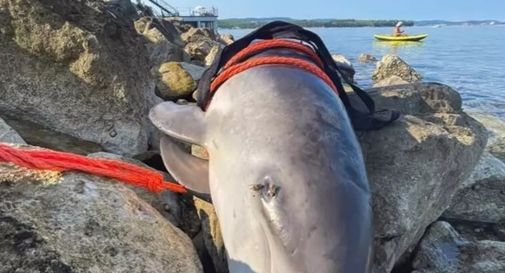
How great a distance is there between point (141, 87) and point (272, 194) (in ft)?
7.86

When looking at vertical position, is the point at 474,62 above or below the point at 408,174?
below

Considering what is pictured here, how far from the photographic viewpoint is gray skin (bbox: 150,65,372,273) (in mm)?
2504

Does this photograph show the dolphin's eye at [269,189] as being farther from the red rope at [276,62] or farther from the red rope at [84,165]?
the red rope at [276,62]

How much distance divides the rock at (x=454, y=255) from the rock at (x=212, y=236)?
4.80ft

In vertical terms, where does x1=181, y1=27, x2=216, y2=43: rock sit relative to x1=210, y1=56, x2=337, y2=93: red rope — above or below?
below

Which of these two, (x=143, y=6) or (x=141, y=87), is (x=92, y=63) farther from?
(x=143, y=6)

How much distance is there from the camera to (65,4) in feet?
15.6

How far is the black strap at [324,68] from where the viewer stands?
3.79m

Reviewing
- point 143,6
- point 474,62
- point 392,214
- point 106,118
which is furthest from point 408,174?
point 143,6

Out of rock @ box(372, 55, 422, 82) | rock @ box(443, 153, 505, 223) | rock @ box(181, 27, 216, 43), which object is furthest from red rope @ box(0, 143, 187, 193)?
rock @ box(181, 27, 216, 43)

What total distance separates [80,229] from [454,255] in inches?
109

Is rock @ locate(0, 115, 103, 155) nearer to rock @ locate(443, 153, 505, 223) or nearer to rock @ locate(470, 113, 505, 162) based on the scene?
rock @ locate(443, 153, 505, 223)

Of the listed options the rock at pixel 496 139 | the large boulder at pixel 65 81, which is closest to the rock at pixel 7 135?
the large boulder at pixel 65 81

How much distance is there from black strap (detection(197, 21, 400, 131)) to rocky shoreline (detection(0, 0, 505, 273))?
0.12 metres
